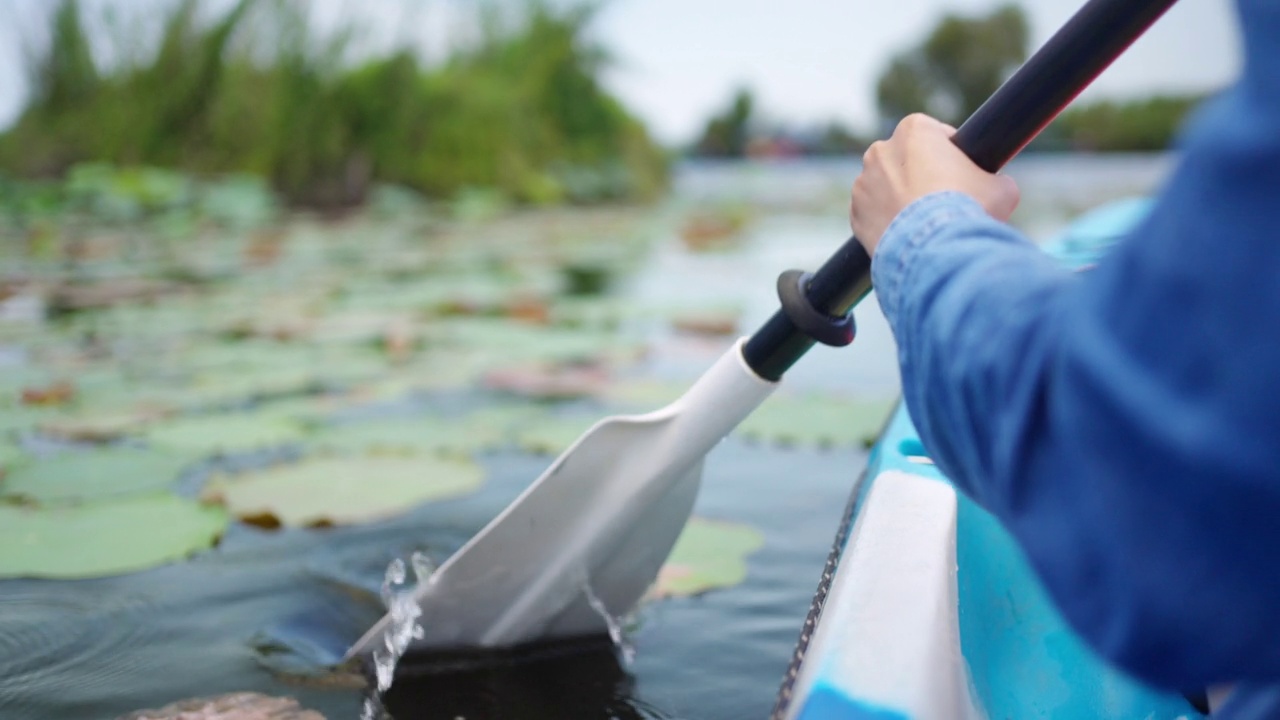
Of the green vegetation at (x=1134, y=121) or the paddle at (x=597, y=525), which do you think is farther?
the green vegetation at (x=1134, y=121)

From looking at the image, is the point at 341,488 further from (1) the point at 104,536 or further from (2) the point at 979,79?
(2) the point at 979,79

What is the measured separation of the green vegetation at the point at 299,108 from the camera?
5.59m

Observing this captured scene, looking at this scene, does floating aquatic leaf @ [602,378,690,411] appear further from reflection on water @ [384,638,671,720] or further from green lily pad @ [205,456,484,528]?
reflection on water @ [384,638,671,720]

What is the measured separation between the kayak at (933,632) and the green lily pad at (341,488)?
0.65 meters

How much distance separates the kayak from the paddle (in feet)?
0.42

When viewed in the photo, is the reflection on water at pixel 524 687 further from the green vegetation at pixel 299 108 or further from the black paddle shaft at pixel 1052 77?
the green vegetation at pixel 299 108

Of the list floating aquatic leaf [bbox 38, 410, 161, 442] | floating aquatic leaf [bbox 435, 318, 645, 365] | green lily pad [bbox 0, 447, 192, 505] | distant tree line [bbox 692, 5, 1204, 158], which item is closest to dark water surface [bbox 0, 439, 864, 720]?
green lily pad [bbox 0, 447, 192, 505]

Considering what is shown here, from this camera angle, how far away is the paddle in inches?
33.4

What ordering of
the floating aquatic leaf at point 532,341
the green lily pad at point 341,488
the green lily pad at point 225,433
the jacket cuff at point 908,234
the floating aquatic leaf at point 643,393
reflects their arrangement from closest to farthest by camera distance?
1. the jacket cuff at point 908,234
2. the green lily pad at point 341,488
3. the green lily pad at point 225,433
4. the floating aquatic leaf at point 643,393
5. the floating aquatic leaf at point 532,341

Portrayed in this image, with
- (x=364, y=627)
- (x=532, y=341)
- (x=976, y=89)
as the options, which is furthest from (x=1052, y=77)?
(x=976, y=89)

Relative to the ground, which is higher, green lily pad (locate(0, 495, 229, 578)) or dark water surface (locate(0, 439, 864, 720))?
green lily pad (locate(0, 495, 229, 578))

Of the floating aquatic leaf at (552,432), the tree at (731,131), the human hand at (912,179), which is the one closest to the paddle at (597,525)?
the human hand at (912,179)

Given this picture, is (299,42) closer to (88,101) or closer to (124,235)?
(88,101)

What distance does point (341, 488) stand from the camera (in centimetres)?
134
